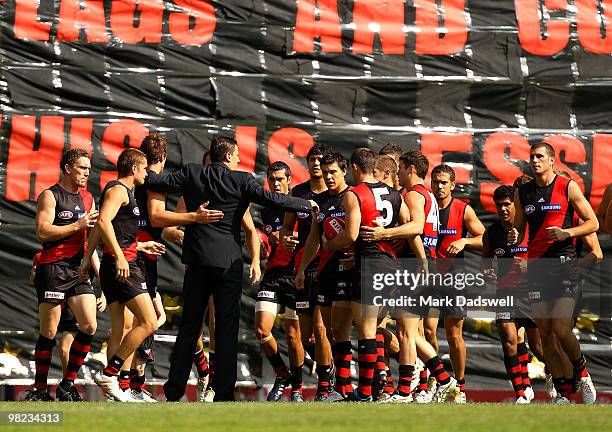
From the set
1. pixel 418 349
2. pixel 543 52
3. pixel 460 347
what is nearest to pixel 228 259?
pixel 418 349

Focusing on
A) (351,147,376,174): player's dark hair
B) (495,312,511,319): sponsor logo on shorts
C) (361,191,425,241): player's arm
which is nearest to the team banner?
(495,312,511,319): sponsor logo on shorts

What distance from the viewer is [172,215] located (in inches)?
397

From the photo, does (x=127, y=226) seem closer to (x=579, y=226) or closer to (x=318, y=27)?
(x=579, y=226)

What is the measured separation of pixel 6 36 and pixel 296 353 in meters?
5.14

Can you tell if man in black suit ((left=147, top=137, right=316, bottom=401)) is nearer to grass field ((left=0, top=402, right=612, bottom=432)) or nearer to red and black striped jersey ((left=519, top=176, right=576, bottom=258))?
grass field ((left=0, top=402, right=612, bottom=432))

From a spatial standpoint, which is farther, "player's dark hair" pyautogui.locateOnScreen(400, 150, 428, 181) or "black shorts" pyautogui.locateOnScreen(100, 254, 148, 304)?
"player's dark hair" pyautogui.locateOnScreen(400, 150, 428, 181)

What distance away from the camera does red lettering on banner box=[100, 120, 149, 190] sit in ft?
45.1

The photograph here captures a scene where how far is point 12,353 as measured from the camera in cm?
1351

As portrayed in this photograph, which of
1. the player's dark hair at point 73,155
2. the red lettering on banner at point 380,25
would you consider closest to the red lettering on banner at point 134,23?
the red lettering on banner at point 380,25

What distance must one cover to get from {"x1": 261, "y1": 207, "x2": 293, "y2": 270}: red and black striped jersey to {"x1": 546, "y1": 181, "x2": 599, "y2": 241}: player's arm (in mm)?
2897

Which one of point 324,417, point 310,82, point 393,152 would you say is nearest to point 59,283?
point 393,152

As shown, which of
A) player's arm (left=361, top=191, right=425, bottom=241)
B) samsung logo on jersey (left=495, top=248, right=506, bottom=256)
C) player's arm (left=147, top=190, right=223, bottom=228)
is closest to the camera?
player's arm (left=147, top=190, right=223, bottom=228)

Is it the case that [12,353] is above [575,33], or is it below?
below

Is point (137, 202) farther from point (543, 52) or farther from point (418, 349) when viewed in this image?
point (543, 52)
